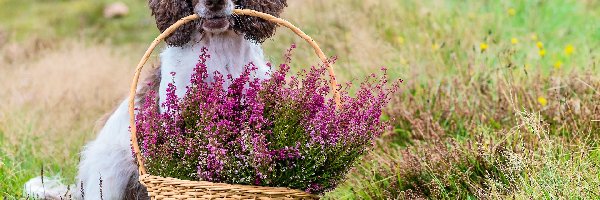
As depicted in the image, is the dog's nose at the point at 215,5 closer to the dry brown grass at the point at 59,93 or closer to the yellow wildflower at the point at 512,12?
the dry brown grass at the point at 59,93

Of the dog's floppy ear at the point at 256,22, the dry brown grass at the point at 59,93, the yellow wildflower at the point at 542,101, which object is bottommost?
the yellow wildflower at the point at 542,101

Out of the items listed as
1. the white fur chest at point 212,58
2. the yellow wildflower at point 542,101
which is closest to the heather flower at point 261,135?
the white fur chest at point 212,58

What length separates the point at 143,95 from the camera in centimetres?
459

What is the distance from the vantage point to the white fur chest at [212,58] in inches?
170

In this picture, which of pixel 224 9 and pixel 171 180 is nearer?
pixel 171 180

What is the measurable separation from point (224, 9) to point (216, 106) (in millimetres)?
668

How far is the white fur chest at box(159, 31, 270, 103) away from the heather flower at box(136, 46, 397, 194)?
1.70 feet

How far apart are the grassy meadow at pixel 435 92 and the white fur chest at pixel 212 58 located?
48 cm

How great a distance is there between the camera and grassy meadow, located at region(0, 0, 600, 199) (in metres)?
4.29

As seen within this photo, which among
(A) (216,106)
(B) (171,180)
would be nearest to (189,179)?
(B) (171,180)

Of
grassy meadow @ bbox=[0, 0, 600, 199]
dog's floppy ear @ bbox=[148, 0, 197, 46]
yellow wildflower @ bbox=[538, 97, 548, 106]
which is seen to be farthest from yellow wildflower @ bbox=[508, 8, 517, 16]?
dog's floppy ear @ bbox=[148, 0, 197, 46]

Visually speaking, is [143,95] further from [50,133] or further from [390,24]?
[390,24]

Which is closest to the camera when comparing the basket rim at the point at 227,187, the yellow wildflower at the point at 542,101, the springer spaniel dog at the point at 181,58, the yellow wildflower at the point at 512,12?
the basket rim at the point at 227,187

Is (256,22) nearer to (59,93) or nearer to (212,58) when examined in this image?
(212,58)
